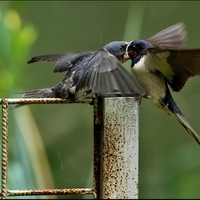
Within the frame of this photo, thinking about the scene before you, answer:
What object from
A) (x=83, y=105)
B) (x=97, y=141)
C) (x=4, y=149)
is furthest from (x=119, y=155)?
(x=83, y=105)

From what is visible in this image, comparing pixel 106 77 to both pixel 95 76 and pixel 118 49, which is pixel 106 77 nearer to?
pixel 95 76

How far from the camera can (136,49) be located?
1.56m

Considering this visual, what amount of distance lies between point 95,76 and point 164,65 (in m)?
0.18

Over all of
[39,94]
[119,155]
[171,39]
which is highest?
[171,39]

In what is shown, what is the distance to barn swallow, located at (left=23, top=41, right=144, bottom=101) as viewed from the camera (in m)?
1.22

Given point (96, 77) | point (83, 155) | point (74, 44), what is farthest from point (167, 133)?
point (96, 77)

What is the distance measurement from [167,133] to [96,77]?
1725 millimetres

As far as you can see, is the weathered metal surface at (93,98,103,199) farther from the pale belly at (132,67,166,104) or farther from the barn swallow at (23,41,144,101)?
the pale belly at (132,67,166,104)

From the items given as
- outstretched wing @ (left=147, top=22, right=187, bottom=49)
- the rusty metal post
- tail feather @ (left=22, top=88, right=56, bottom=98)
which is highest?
outstretched wing @ (left=147, top=22, right=187, bottom=49)

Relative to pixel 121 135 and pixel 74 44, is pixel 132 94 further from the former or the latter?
pixel 74 44

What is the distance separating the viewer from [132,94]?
3.93 ft

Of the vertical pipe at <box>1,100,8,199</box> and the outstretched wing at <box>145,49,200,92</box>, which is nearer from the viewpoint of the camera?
the vertical pipe at <box>1,100,8,199</box>

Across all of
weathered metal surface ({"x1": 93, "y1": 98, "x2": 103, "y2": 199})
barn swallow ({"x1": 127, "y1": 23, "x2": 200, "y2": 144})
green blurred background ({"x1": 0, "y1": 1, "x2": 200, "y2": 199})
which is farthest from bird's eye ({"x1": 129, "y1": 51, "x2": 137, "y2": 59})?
green blurred background ({"x1": 0, "y1": 1, "x2": 200, "y2": 199})

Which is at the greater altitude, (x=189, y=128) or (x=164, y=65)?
(x=164, y=65)
